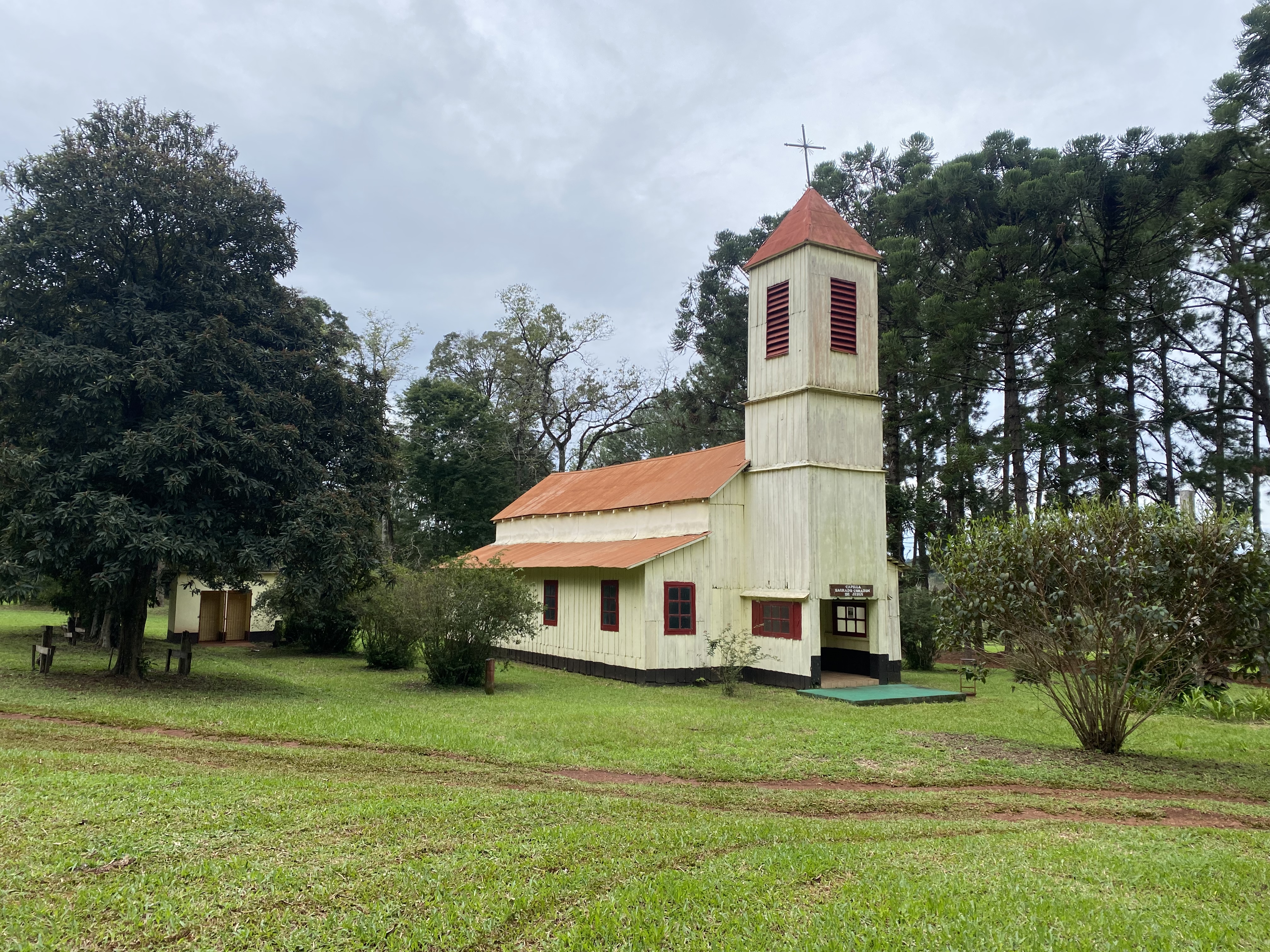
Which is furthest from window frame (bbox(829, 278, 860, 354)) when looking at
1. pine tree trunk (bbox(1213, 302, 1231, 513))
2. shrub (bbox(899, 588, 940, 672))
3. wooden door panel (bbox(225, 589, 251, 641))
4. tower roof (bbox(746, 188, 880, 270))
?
wooden door panel (bbox(225, 589, 251, 641))

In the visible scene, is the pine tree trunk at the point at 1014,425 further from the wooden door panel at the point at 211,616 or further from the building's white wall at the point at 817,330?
the wooden door panel at the point at 211,616

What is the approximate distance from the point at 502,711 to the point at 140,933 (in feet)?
31.4

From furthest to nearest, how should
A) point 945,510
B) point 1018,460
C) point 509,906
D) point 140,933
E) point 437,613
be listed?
point 945,510 < point 1018,460 < point 437,613 < point 509,906 < point 140,933

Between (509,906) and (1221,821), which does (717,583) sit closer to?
(1221,821)

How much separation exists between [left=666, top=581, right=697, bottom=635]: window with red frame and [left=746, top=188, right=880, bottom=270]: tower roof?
27.7 feet

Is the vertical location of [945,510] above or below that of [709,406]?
below

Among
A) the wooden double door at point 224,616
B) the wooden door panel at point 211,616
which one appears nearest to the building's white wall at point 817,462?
the wooden double door at point 224,616

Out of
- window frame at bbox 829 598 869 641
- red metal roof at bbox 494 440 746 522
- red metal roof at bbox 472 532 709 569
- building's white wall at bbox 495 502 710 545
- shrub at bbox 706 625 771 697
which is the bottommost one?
shrub at bbox 706 625 771 697

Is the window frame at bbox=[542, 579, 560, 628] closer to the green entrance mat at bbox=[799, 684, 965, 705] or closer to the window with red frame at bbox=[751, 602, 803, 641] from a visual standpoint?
the window with red frame at bbox=[751, 602, 803, 641]

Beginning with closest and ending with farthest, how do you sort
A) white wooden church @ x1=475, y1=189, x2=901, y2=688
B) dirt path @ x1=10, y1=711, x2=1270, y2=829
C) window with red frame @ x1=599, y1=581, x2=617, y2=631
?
dirt path @ x1=10, y1=711, x2=1270, y2=829 < white wooden church @ x1=475, y1=189, x2=901, y2=688 < window with red frame @ x1=599, y1=581, x2=617, y2=631

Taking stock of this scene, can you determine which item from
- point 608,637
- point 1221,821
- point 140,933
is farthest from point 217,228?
point 1221,821

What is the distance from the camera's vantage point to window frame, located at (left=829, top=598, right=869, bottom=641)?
2044 centimetres

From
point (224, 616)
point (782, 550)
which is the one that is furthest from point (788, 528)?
point (224, 616)

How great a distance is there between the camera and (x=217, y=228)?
16469 millimetres
